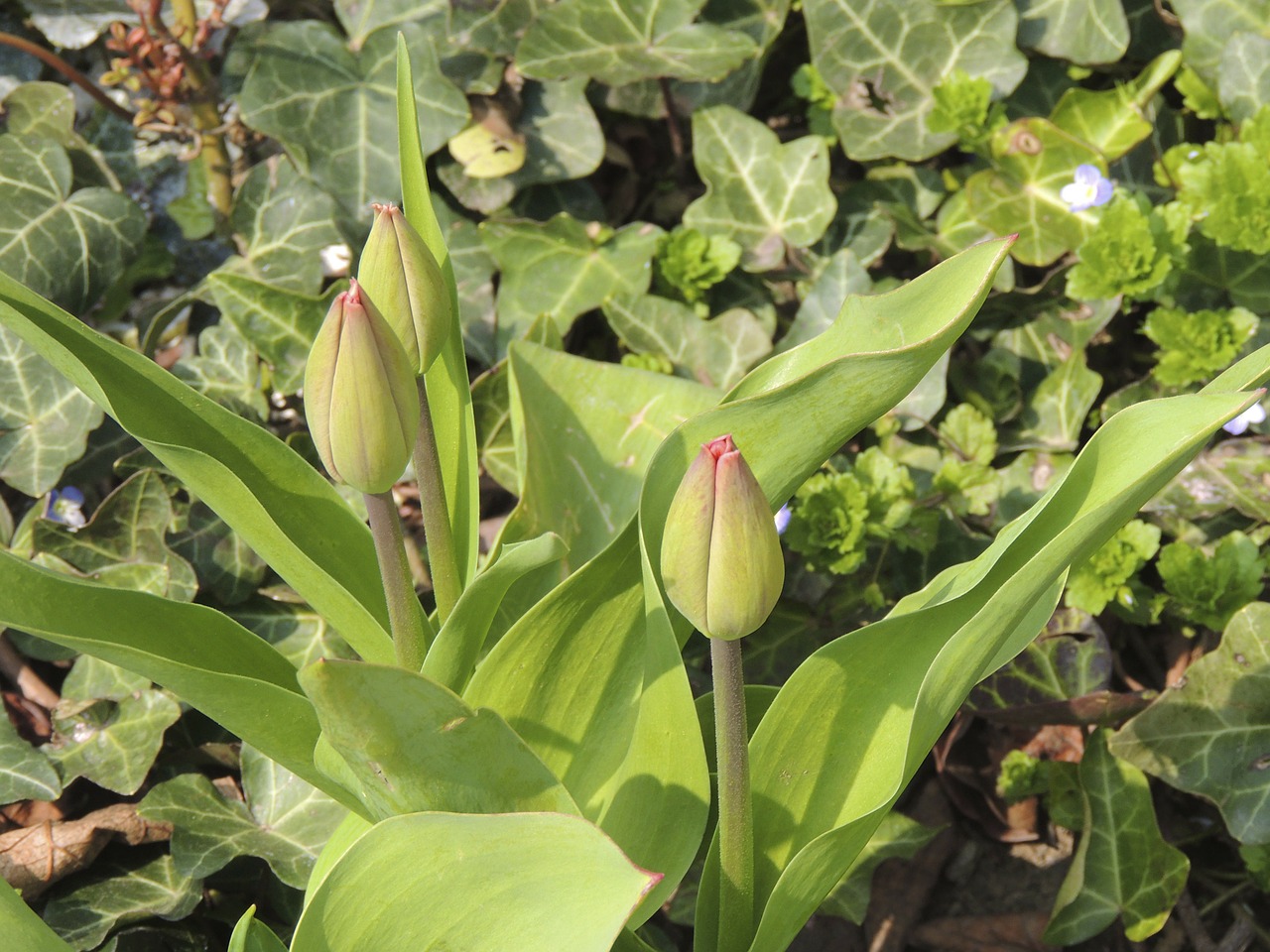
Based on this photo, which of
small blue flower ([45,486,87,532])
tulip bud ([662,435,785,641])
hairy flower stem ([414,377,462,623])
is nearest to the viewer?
tulip bud ([662,435,785,641])

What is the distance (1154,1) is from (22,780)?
186 cm

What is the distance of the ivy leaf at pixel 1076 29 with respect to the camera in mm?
1723

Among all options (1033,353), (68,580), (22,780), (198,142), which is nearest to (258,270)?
(198,142)

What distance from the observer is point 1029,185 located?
5.58 feet

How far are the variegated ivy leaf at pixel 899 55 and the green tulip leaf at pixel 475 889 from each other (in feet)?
4.27

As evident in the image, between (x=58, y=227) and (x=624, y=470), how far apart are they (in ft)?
3.19

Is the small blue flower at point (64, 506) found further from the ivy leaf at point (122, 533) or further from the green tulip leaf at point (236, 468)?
the green tulip leaf at point (236, 468)

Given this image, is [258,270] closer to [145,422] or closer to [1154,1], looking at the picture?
[145,422]

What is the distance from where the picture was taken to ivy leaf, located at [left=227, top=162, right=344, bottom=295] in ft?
5.39

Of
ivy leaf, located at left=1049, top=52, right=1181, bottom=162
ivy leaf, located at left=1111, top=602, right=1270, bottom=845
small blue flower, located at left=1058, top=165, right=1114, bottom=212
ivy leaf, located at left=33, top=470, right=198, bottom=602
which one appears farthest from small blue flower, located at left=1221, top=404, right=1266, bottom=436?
ivy leaf, located at left=33, top=470, right=198, bottom=602

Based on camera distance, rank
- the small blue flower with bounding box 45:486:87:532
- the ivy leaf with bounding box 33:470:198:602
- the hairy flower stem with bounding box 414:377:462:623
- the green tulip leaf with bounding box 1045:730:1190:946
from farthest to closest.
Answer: the small blue flower with bounding box 45:486:87:532, the ivy leaf with bounding box 33:470:198:602, the green tulip leaf with bounding box 1045:730:1190:946, the hairy flower stem with bounding box 414:377:462:623

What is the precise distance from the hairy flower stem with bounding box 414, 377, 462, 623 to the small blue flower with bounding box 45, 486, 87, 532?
76 centimetres

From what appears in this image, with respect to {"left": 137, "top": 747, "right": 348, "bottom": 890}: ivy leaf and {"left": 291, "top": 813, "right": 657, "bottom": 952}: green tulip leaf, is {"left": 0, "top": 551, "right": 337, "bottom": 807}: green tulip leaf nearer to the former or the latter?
{"left": 291, "top": 813, "right": 657, "bottom": 952}: green tulip leaf

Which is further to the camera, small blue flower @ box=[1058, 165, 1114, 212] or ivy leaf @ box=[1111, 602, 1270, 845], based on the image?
small blue flower @ box=[1058, 165, 1114, 212]
